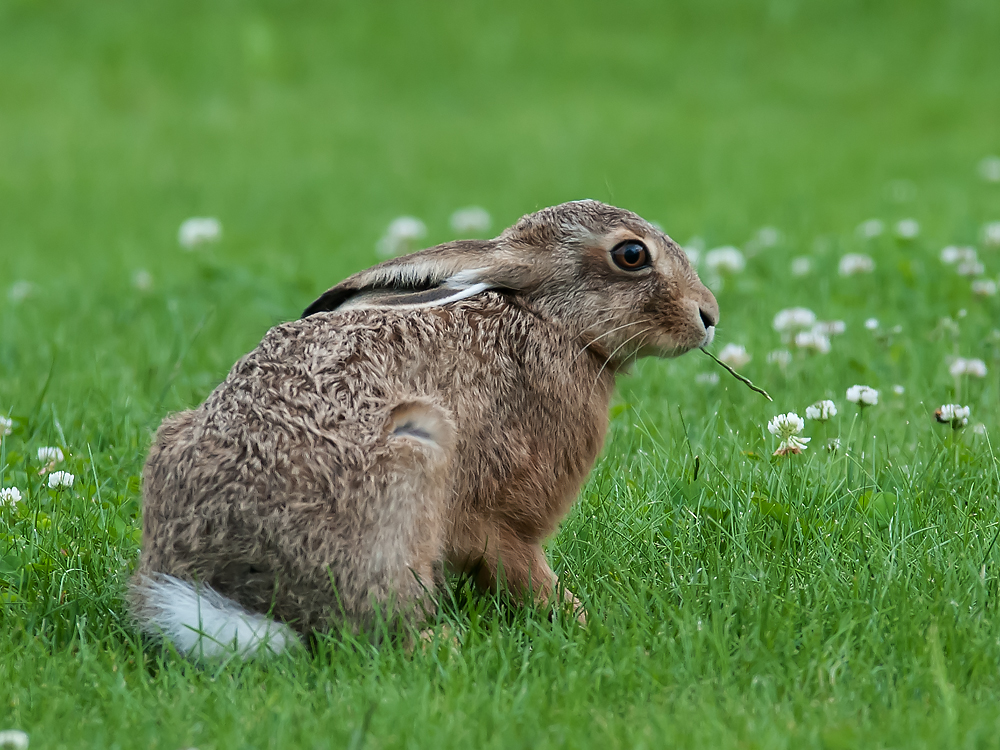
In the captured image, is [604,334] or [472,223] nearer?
[604,334]

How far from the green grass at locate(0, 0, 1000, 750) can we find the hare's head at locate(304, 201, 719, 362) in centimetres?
62

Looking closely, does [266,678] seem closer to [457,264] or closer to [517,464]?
[517,464]

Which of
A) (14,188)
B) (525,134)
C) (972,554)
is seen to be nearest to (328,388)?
(972,554)

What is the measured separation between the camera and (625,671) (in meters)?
2.94

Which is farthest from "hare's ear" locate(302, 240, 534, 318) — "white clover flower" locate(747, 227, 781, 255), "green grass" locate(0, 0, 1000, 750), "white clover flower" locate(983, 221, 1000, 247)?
"white clover flower" locate(747, 227, 781, 255)

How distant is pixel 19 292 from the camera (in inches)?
311

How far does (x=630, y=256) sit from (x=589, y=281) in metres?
0.14

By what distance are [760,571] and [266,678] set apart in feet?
4.54

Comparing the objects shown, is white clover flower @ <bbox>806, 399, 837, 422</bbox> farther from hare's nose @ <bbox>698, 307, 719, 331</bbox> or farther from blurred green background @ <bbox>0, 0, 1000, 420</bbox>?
blurred green background @ <bbox>0, 0, 1000, 420</bbox>

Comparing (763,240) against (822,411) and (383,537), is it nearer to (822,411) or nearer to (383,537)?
(822,411)

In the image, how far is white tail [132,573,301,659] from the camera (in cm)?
307

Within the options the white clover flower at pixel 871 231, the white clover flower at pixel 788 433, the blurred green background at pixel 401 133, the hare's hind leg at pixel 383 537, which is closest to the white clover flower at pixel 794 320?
the blurred green background at pixel 401 133

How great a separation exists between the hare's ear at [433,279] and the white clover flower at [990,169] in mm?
7839

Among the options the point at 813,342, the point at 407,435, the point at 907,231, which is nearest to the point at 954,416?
the point at 813,342
